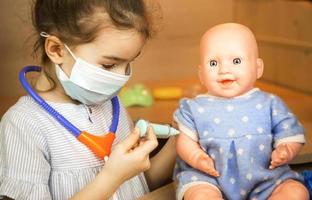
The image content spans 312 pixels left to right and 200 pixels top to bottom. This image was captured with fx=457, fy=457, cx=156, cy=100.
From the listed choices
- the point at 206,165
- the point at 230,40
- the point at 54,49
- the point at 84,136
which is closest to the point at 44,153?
the point at 84,136

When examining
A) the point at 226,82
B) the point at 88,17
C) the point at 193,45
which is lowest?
the point at 193,45

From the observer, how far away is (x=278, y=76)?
1.89m

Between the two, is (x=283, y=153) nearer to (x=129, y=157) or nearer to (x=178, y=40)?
(x=129, y=157)

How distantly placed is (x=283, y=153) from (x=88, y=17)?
0.42 metres

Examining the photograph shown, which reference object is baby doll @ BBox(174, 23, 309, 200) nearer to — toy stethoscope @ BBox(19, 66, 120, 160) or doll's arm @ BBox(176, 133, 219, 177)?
doll's arm @ BBox(176, 133, 219, 177)

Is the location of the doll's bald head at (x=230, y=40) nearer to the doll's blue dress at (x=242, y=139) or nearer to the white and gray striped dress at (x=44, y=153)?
the doll's blue dress at (x=242, y=139)

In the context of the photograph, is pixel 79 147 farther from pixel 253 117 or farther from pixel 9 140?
pixel 253 117

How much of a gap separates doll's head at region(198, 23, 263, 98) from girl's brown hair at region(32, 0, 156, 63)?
0.43ft

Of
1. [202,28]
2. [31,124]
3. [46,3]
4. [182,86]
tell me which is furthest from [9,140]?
[202,28]

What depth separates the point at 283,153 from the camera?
798mm

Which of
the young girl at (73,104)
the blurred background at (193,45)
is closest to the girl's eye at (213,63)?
the young girl at (73,104)

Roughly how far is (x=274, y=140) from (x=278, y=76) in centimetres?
110

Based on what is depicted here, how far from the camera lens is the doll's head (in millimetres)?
836

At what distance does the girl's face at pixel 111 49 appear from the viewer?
81 cm
